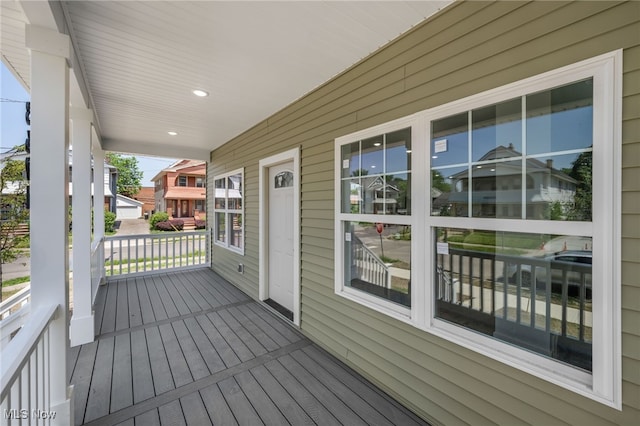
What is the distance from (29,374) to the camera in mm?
1347

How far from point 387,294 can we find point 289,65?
2286 millimetres

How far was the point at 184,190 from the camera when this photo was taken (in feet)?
62.3

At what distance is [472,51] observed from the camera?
165 centimetres

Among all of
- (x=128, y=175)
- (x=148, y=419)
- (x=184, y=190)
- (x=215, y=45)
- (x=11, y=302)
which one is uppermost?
(x=128, y=175)

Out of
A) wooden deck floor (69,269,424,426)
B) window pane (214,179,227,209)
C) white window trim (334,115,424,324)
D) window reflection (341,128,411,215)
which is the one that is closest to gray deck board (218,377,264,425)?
wooden deck floor (69,269,424,426)

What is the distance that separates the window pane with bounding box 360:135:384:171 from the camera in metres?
2.29

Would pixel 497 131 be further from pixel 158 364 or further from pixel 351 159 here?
pixel 158 364

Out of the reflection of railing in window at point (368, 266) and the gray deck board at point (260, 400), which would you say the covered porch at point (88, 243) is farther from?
the reflection of railing in window at point (368, 266)

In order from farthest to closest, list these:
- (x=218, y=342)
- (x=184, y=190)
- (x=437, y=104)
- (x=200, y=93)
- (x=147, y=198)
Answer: (x=147, y=198), (x=184, y=190), (x=200, y=93), (x=218, y=342), (x=437, y=104)

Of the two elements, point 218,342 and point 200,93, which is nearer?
point 218,342

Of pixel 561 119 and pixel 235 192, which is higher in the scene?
pixel 561 119

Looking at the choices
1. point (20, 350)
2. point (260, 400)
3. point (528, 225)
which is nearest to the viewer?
point (20, 350)

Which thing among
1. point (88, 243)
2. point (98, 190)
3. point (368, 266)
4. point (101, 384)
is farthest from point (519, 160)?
point (98, 190)

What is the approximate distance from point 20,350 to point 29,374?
0.27 meters
